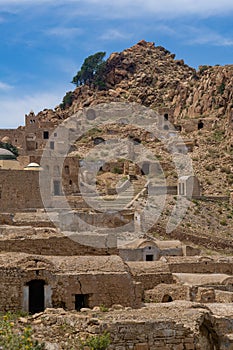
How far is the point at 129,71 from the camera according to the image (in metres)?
92.1

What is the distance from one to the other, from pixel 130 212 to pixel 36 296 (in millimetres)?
24807

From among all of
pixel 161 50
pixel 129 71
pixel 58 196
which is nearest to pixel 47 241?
pixel 58 196

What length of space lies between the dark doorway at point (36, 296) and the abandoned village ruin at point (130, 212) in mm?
29

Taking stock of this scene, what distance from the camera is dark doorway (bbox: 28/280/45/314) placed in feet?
35.1

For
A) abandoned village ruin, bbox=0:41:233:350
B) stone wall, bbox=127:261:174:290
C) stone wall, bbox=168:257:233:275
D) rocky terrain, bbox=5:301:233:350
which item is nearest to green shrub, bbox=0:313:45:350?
rocky terrain, bbox=5:301:233:350

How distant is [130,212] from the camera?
3556 cm

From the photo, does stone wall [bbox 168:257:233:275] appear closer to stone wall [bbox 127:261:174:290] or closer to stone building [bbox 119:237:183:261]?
stone building [bbox 119:237:183:261]

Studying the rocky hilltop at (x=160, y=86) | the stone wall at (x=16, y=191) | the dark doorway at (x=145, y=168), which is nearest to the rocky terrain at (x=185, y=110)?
the rocky hilltop at (x=160, y=86)

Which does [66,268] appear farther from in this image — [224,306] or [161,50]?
[161,50]

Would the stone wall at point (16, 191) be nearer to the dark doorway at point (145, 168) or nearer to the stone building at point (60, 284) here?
the stone building at point (60, 284)

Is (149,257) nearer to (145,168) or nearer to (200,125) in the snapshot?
(145,168)

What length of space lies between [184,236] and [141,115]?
3845cm

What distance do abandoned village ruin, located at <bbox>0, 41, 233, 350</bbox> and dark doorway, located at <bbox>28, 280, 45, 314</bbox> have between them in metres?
0.03

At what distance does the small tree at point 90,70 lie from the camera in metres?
92.9
